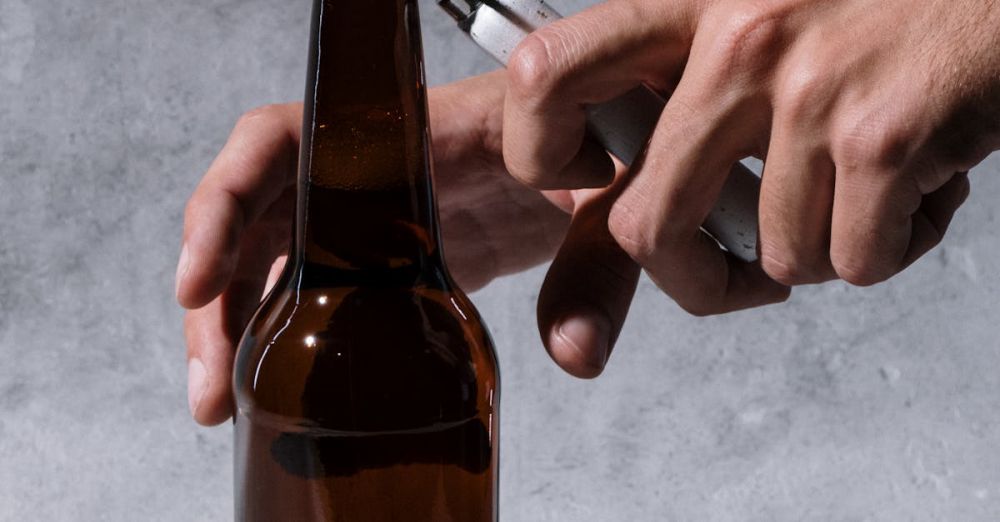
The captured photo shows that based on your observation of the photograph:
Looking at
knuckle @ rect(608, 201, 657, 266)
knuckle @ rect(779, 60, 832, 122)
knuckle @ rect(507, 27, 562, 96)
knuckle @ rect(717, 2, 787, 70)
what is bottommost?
knuckle @ rect(608, 201, 657, 266)

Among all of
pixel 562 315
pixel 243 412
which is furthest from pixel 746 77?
pixel 243 412

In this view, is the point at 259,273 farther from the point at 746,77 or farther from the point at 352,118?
the point at 746,77

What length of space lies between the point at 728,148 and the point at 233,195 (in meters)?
0.29

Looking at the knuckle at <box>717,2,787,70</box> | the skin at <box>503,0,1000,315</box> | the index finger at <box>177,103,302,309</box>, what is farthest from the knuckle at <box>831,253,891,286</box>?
the index finger at <box>177,103,302,309</box>

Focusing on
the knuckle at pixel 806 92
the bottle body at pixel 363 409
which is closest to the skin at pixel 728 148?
the knuckle at pixel 806 92

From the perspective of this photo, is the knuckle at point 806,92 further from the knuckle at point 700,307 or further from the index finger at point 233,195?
the index finger at point 233,195

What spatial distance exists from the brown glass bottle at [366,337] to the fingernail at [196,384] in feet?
0.36

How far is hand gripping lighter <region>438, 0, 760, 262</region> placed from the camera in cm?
60

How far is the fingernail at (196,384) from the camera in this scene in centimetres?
66

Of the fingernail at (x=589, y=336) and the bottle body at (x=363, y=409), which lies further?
the fingernail at (x=589, y=336)

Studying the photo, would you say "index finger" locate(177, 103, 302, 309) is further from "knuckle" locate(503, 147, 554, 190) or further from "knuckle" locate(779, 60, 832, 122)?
"knuckle" locate(779, 60, 832, 122)

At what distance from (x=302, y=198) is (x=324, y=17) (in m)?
0.09

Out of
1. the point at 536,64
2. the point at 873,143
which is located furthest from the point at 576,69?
the point at 873,143

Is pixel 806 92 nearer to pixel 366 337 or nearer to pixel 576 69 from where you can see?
pixel 576 69
